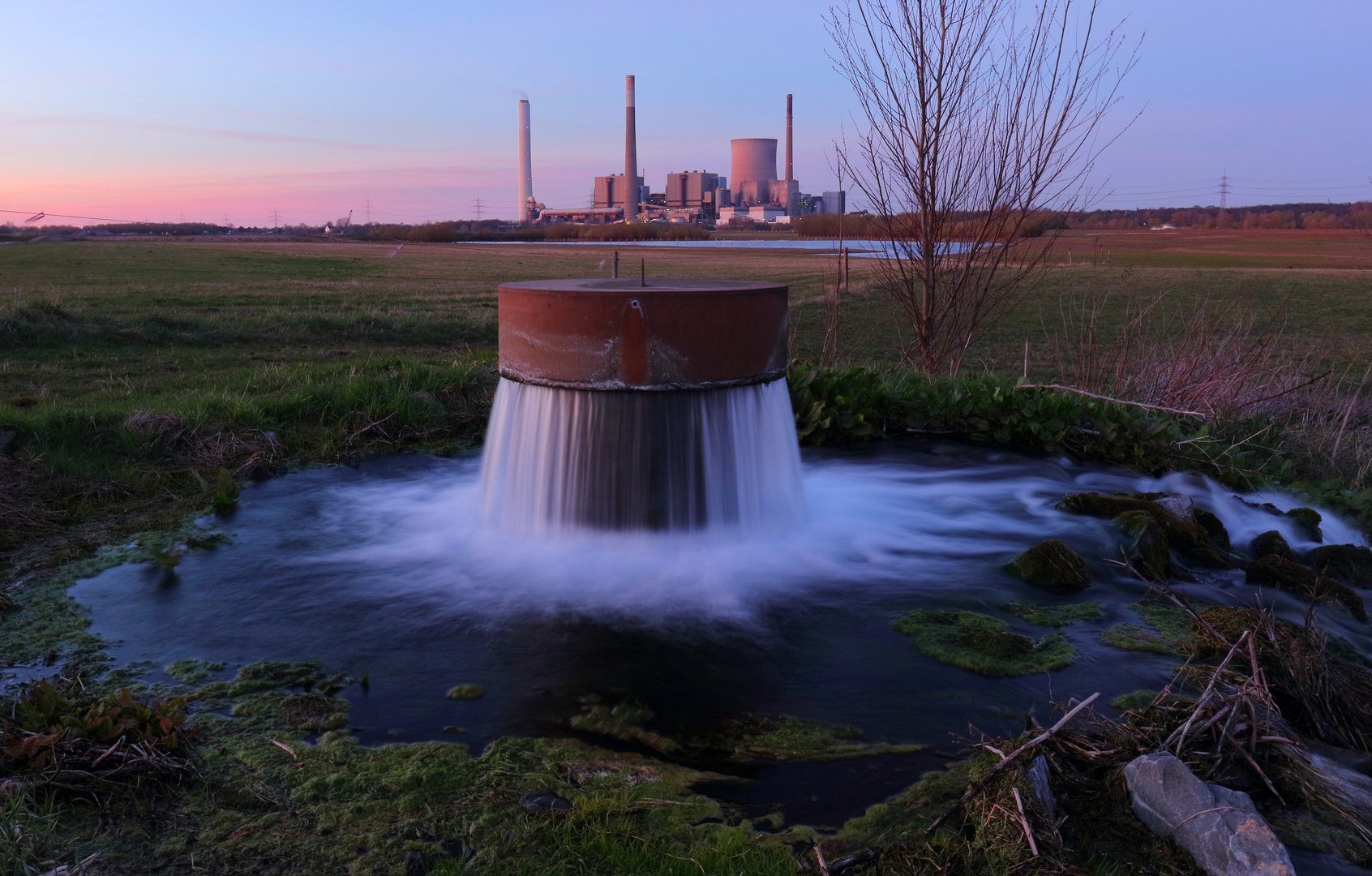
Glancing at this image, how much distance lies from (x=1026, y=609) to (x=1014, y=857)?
2.48m

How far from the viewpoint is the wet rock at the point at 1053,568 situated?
18.2 feet

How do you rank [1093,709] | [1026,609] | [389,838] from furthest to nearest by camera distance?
[1026,609] < [1093,709] < [389,838]

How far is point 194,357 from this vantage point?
13.8m

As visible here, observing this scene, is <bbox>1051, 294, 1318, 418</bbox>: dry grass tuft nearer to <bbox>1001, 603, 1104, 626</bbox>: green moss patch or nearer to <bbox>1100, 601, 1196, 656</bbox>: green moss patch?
<bbox>1100, 601, 1196, 656</bbox>: green moss patch

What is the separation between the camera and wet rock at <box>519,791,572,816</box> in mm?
3227

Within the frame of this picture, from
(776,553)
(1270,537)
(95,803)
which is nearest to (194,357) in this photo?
(776,553)

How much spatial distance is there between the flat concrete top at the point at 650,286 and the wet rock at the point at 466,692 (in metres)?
2.54

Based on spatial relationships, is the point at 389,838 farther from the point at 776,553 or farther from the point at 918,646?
the point at 776,553

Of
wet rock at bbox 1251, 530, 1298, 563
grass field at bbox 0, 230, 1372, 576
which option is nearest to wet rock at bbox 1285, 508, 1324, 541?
wet rock at bbox 1251, 530, 1298, 563

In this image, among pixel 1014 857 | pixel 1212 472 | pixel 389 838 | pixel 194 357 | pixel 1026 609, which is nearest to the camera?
pixel 1014 857

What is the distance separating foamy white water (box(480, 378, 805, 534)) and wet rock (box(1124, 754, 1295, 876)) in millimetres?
3377

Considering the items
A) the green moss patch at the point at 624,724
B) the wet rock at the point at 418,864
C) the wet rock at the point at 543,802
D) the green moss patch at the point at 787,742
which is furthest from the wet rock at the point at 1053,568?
the wet rock at the point at 418,864

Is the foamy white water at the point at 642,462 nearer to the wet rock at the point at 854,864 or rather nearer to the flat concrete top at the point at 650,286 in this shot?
the flat concrete top at the point at 650,286

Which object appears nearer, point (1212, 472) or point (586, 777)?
point (586, 777)
